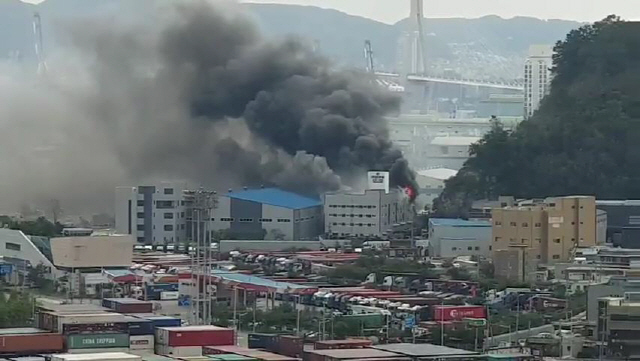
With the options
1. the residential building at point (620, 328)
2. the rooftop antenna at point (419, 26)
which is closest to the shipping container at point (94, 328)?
the residential building at point (620, 328)

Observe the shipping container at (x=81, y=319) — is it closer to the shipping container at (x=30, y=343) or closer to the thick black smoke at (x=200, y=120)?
the shipping container at (x=30, y=343)

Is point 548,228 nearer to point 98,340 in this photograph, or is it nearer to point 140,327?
point 140,327

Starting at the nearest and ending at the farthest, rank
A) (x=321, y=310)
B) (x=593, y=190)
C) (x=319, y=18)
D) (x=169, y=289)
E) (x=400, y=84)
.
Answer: (x=321, y=310) → (x=169, y=289) → (x=593, y=190) → (x=400, y=84) → (x=319, y=18)

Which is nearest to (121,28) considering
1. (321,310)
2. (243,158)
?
(243,158)

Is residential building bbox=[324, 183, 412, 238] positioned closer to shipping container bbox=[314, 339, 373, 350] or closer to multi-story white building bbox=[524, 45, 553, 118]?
shipping container bbox=[314, 339, 373, 350]

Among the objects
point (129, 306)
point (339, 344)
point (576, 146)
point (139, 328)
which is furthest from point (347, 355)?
point (576, 146)

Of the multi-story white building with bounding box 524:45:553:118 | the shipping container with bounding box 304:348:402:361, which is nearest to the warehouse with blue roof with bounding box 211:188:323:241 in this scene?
the shipping container with bounding box 304:348:402:361

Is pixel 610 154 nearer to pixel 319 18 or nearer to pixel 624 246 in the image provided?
pixel 624 246
